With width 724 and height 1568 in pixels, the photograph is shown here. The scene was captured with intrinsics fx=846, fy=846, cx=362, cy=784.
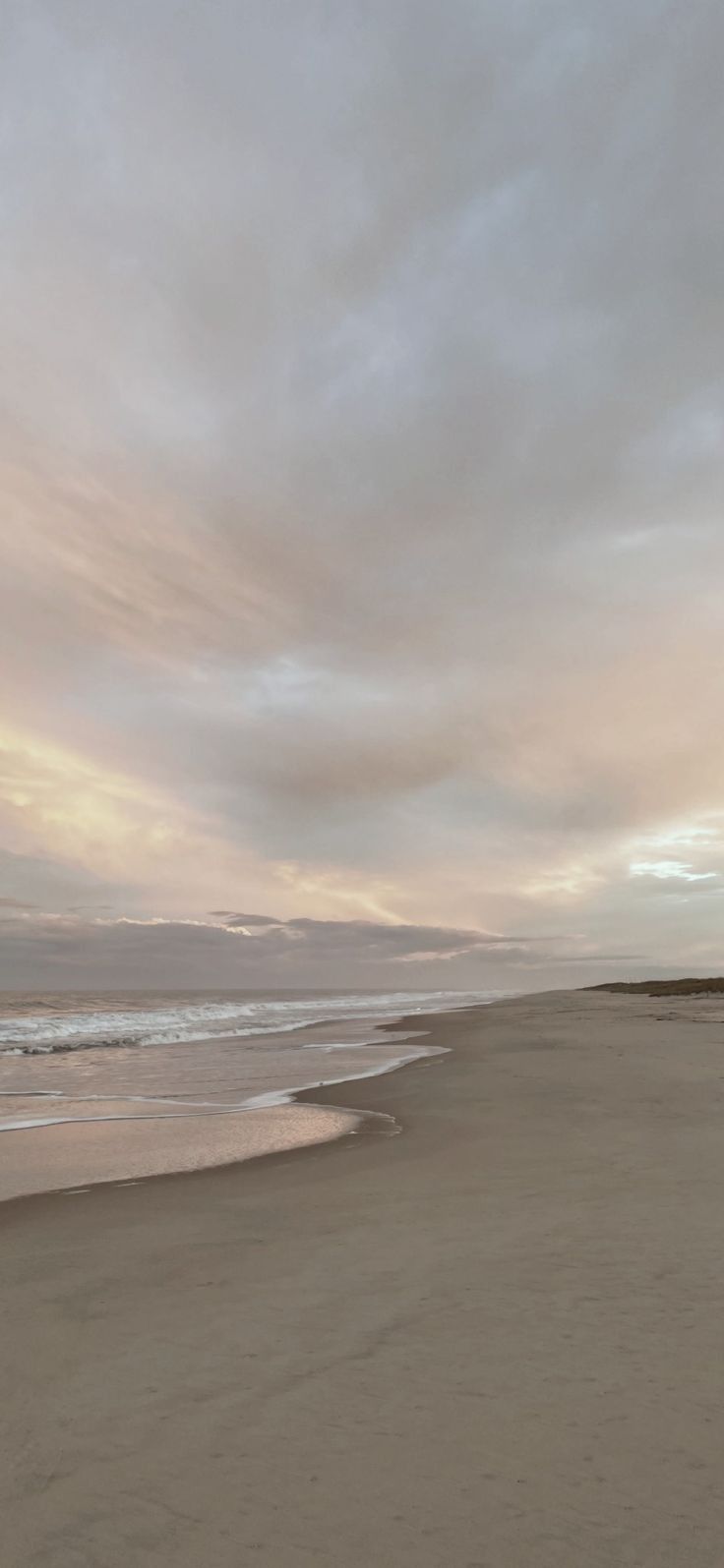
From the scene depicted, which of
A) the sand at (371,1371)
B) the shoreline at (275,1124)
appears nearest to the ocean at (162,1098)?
the shoreline at (275,1124)

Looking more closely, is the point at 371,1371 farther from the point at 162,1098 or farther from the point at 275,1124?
the point at 162,1098

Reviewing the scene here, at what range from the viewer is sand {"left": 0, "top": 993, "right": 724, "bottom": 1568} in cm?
300

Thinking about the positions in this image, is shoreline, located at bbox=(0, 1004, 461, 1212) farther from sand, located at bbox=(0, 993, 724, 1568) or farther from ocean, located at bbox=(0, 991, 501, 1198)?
sand, located at bbox=(0, 993, 724, 1568)

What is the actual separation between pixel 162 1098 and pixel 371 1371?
12501mm

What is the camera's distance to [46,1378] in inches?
165

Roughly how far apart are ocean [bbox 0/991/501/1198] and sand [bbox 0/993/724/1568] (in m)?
1.71

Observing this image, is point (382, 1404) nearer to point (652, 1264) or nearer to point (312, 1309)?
point (312, 1309)

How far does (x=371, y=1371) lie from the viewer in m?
4.09

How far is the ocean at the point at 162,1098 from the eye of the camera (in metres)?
9.95

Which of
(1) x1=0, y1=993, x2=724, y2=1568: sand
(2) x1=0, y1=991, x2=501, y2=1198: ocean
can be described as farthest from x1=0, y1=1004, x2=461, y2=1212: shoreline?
(1) x1=0, y1=993, x2=724, y2=1568: sand

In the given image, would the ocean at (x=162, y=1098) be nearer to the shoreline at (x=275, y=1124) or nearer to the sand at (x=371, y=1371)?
the shoreline at (x=275, y=1124)

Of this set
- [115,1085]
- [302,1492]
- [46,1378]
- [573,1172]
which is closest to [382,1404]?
[302,1492]

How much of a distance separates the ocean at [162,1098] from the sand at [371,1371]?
1705mm

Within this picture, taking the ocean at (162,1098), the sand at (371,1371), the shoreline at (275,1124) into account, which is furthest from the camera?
the ocean at (162,1098)
